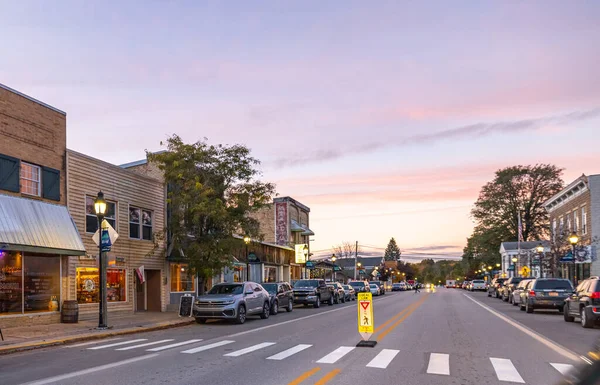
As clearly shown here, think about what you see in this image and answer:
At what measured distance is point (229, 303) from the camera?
22219 millimetres

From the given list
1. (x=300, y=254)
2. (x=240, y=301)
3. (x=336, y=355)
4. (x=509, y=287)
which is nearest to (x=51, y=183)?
(x=240, y=301)

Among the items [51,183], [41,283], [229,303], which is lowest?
[229,303]

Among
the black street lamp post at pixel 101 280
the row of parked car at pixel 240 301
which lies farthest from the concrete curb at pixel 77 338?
the row of parked car at pixel 240 301

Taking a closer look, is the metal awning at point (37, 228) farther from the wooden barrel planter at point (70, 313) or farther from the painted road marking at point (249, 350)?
the painted road marking at point (249, 350)

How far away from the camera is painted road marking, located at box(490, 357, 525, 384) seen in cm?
958

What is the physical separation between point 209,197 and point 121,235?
4.33 m

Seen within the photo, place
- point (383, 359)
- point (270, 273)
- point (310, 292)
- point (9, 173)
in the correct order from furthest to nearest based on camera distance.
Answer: point (270, 273)
point (310, 292)
point (9, 173)
point (383, 359)

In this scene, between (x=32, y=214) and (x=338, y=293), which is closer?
(x=32, y=214)

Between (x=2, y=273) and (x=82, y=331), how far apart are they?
3781 mm

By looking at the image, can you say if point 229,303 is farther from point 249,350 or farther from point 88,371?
point 88,371

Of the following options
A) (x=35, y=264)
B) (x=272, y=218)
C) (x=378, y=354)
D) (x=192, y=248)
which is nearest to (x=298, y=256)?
(x=272, y=218)

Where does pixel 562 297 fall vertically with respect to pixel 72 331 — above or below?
below

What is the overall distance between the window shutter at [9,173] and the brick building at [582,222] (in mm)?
33384

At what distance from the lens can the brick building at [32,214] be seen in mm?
19688
